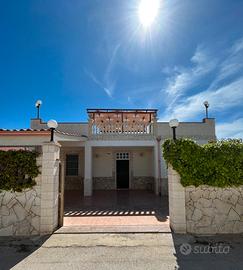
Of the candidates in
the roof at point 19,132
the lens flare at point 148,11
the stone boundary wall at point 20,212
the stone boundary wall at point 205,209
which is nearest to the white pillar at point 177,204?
the stone boundary wall at point 205,209

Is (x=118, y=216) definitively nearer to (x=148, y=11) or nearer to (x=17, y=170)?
(x=17, y=170)

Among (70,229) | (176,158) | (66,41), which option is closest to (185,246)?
(176,158)

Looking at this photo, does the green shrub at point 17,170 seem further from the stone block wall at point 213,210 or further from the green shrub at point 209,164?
the stone block wall at point 213,210

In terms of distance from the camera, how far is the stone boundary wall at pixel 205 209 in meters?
5.41

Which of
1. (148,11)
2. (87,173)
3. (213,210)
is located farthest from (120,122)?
(213,210)

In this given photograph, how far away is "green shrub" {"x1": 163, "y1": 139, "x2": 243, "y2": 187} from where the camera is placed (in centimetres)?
545

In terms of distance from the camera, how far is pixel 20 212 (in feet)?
17.4

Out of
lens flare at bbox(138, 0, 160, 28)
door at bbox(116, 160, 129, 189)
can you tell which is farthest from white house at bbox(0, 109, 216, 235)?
lens flare at bbox(138, 0, 160, 28)

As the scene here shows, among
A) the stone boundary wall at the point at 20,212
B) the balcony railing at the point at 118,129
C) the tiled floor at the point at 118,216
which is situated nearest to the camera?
the stone boundary wall at the point at 20,212

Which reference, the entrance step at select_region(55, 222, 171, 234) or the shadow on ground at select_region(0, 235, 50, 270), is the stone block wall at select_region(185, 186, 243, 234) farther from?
the shadow on ground at select_region(0, 235, 50, 270)

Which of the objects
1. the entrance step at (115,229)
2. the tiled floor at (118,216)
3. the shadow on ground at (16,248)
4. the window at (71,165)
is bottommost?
the tiled floor at (118,216)

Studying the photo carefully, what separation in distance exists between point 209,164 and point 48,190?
4329 millimetres

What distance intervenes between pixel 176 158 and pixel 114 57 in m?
5.37

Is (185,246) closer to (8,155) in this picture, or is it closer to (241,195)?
(241,195)
